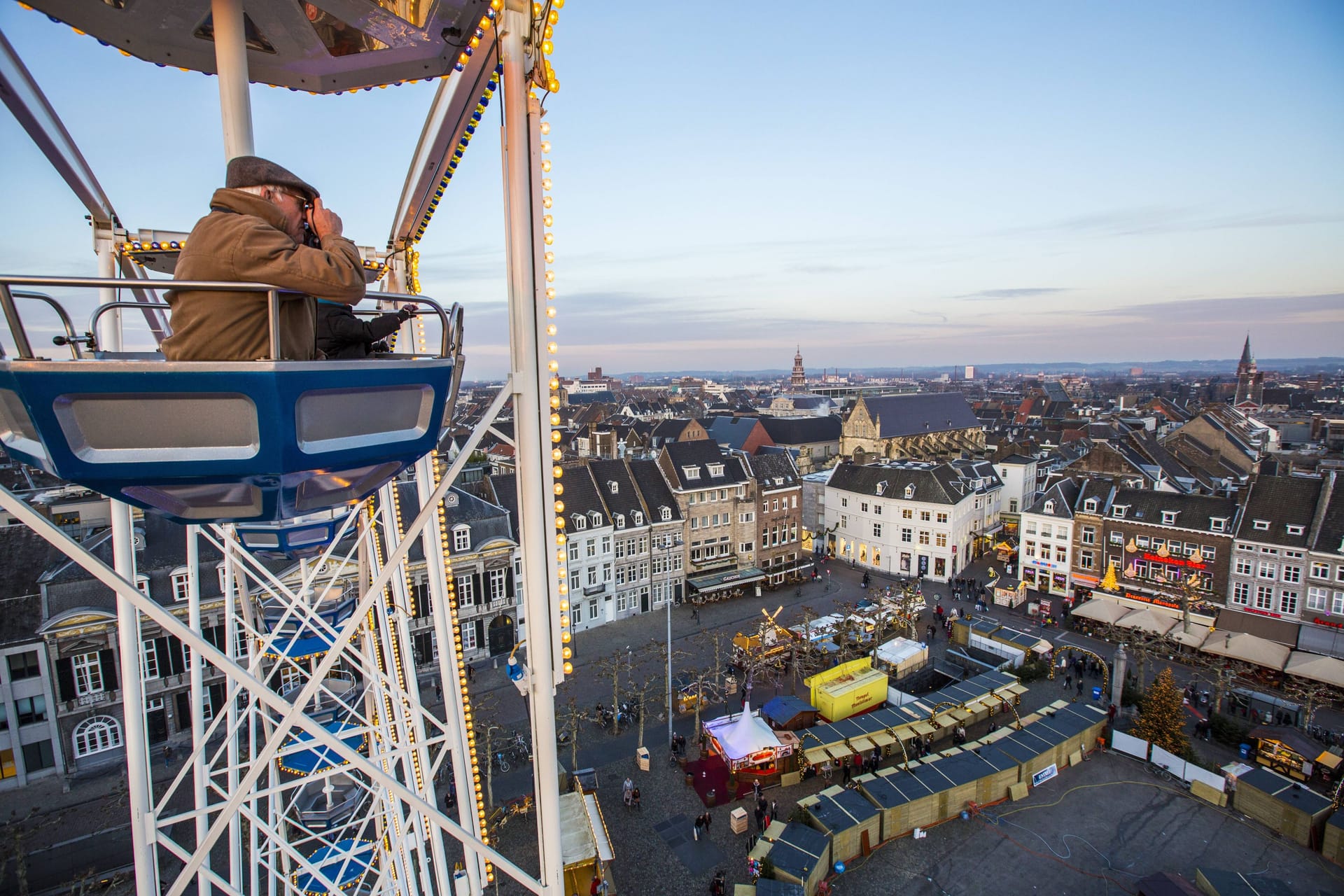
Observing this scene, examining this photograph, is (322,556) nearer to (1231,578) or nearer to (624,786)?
(624,786)

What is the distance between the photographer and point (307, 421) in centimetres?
312

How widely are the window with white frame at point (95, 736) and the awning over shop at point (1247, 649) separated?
46.9 m

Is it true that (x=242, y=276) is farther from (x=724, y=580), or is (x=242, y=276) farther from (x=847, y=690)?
(x=724, y=580)

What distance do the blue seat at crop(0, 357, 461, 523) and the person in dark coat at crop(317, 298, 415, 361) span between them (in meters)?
0.91

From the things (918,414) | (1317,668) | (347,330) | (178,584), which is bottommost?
(1317,668)

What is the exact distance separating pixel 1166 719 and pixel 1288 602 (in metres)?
A: 16.9

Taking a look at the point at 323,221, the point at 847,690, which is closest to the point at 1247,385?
the point at 847,690

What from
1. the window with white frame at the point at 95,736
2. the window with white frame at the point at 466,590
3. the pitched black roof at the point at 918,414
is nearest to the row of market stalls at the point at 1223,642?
the window with white frame at the point at 466,590

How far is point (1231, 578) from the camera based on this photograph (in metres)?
35.8

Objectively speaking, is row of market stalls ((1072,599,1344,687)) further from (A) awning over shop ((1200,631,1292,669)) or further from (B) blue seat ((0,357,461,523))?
(B) blue seat ((0,357,461,523))

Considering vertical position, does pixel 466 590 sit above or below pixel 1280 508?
below

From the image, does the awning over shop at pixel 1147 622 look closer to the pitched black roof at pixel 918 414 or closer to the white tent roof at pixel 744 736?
the white tent roof at pixel 744 736

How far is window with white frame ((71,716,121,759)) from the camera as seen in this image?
81.5 ft

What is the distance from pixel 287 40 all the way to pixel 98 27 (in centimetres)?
124
